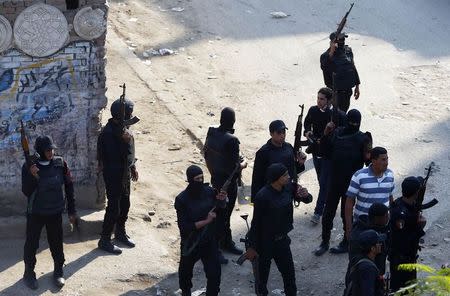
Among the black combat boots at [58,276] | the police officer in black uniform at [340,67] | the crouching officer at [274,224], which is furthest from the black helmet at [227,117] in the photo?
the police officer in black uniform at [340,67]

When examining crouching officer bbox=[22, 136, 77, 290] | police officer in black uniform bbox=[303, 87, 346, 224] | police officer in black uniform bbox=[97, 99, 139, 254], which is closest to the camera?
crouching officer bbox=[22, 136, 77, 290]

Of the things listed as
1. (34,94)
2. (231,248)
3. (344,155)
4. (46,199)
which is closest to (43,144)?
(46,199)

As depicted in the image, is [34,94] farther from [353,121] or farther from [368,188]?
[368,188]

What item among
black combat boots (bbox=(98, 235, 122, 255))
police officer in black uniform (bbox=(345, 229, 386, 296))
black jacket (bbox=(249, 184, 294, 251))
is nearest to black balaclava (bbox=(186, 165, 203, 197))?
black jacket (bbox=(249, 184, 294, 251))

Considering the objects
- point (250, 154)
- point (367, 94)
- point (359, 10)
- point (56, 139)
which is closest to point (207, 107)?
point (250, 154)

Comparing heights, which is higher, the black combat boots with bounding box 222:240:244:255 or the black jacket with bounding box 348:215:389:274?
the black jacket with bounding box 348:215:389:274

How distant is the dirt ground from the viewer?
10.0m

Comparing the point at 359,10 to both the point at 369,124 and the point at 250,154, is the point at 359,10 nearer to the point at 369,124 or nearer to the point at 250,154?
the point at 369,124

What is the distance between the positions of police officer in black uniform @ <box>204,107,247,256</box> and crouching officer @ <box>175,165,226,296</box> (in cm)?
92

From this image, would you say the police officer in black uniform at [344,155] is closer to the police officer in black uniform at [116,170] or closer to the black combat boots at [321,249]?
the black combat boots at [321,249]

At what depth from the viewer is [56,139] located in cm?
1045

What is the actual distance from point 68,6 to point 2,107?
1.25 metres

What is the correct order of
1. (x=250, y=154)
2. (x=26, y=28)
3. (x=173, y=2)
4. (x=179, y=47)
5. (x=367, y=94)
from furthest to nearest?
(x=173, y=2) < (x=179, y=47) < (x=367, y=94) < (x=250, y=154) < (x=26, y=28)

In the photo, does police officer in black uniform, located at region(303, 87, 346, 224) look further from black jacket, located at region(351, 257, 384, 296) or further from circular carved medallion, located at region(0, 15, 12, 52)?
circular carved medallion, located at region(0, 15, 12, 52)
